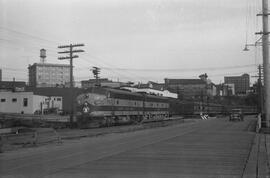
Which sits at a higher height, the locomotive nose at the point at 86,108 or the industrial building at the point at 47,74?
the industrial building at the point at 47,74

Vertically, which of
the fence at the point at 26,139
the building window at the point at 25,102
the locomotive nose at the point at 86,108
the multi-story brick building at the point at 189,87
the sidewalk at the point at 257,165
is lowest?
the sidewalk at the point at 257,165

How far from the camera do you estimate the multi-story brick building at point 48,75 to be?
4695 inches

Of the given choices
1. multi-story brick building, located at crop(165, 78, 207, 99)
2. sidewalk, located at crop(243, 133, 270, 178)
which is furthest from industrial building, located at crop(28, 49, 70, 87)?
sidewalk, located at crop(243, 133, 270, 178)

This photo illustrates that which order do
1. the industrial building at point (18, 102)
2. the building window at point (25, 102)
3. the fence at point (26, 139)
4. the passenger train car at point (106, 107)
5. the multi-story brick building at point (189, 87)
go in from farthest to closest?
the multi-story brick building at point (189, 87) → the building window at point (25, 102) → the industrial building at point (18, 102) → the passenger train car at point (106, 107) → the fence at point (26, 139)

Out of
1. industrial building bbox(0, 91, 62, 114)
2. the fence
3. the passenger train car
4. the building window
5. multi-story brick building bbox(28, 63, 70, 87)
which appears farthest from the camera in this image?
multi-story brick building bbox(28, 63, 70, 87)

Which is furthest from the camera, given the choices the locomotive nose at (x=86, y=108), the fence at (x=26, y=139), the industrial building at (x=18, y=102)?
the industrial building at (x=18, y=102)

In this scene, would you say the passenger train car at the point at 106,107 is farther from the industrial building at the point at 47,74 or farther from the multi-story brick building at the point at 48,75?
the multi-story brick building at the point at 48,75

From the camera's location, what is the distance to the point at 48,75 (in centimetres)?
12481

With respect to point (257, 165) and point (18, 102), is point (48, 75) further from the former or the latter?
point (257, 165)

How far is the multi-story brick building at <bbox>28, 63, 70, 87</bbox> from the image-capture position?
119 metres

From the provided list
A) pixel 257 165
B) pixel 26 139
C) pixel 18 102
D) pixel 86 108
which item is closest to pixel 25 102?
pixel 18 102

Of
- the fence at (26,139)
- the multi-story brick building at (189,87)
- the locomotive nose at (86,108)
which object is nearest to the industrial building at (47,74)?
the multi-story brick building at (189,87)

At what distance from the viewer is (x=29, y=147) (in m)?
21.1

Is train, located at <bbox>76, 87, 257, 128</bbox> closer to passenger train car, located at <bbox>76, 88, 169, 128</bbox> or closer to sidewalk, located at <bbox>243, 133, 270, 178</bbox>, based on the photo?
passenger train car, located at <bbox>76, 88, 169, 128</bbox>
